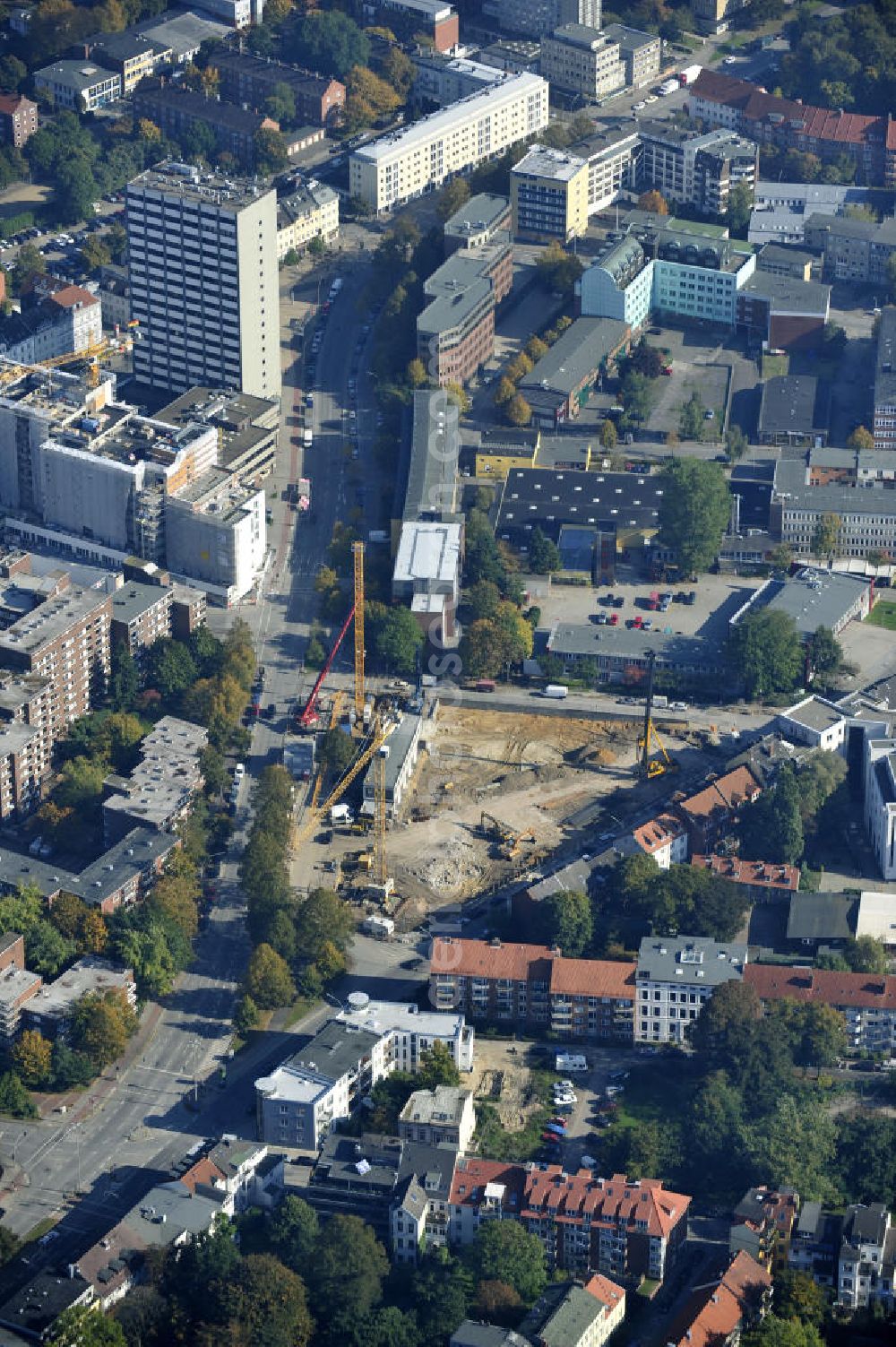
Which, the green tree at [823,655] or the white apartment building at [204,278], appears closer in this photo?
the green tree at [823,655]

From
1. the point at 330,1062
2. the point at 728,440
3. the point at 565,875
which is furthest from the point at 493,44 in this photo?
the point at 330,1062

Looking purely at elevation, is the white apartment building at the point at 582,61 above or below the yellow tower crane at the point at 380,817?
above

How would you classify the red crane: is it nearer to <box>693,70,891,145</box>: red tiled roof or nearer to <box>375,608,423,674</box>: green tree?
<box>375,608,423,674</box>: green tree

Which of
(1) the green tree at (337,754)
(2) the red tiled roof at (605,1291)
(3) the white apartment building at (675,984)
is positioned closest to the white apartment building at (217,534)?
(1) the green tree at (337,754)

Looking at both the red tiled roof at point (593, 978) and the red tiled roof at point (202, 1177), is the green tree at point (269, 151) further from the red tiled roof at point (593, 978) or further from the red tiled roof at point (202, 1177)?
the red tiled roof at point (202, 1177)

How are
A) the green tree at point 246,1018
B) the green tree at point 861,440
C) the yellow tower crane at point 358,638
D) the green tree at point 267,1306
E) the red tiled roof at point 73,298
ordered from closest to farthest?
the green tree at point 267,1306 < the green tree at point 246,1018 < the yellow tower crane at point 358,638 < the green tree at point 861,440 < the red tiled roof at point 73,298

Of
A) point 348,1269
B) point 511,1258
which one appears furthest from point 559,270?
point 348,1269

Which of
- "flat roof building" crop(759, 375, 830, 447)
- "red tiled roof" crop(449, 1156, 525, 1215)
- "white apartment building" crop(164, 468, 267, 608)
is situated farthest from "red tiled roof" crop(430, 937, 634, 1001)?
"flat roof building" crop(759, 375, 830, 447)
